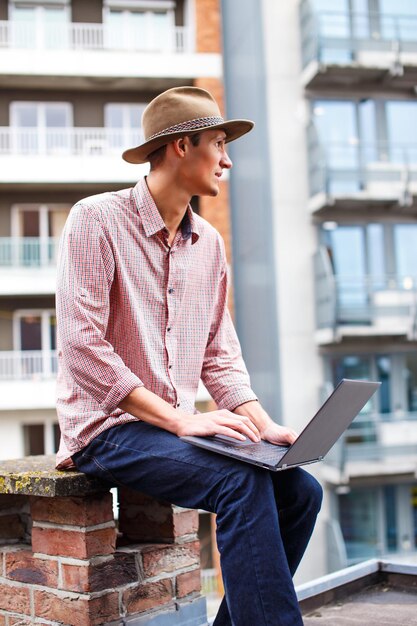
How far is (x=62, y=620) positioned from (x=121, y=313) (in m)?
0.64

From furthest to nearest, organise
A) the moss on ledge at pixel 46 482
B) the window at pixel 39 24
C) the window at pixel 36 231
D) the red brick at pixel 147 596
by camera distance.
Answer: the window at pixel 39 24
the window at pixel 36 231
the red brick at pixel 147 596
the moss on ledge at pixel 46 482

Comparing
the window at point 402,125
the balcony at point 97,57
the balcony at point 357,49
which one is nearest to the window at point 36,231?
the balcony at point 97,57

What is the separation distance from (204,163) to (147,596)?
0.94 meters

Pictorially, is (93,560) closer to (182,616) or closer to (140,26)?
(182,616)

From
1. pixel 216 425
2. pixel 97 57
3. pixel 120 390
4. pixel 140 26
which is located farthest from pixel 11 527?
pixel 140 26

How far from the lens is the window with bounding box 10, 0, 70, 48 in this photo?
10.4m

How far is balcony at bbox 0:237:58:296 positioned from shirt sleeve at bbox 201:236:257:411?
8312 mm

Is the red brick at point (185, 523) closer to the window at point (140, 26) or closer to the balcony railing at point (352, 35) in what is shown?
the balcony railing at point (352, 35)

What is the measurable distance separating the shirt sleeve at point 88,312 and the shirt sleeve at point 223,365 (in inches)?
14.0

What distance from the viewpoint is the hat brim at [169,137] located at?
1.68 m

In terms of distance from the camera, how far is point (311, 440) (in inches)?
56.7

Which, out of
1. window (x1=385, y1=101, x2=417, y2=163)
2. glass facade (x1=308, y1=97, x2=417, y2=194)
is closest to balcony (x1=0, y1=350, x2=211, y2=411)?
glass facade (x1=308, y1=97, x2=417, y2=194)

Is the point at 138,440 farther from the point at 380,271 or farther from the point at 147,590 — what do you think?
the point at 380,271

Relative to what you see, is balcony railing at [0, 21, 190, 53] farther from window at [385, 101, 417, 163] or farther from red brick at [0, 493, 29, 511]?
red brick at [0, 493, 29, 511]
